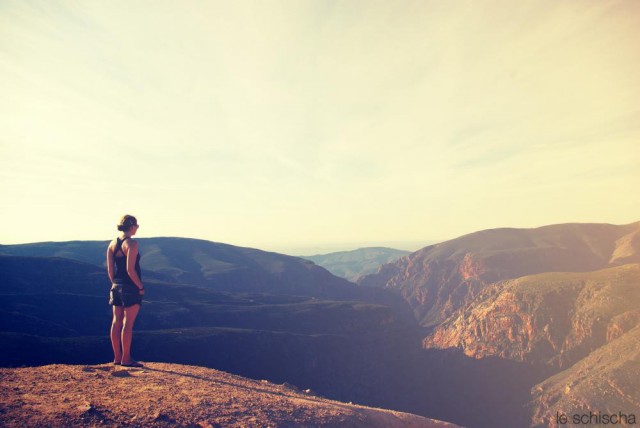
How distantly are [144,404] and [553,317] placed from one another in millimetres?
116833

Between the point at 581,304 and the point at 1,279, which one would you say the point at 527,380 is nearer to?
the point at 581,304

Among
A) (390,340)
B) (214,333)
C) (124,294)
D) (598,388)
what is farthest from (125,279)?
(390,340)

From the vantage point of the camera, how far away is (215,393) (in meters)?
10.9

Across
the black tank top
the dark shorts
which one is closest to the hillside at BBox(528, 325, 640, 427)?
the dark shorts

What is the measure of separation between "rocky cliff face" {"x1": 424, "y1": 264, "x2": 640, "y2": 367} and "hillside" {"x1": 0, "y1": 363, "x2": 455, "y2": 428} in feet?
337

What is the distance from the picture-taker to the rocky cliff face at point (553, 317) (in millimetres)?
92938

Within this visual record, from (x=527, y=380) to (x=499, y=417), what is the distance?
12.0 m

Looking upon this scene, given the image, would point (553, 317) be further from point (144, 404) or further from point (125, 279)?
point (144, 404)

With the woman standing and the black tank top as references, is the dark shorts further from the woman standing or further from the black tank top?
the black tank top

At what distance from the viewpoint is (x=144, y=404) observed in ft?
29.8

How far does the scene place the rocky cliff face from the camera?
92938mm

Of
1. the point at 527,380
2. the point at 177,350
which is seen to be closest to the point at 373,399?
the point at 527,380

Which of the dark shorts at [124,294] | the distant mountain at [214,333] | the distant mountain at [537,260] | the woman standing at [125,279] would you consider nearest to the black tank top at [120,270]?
the woman standing at [125,279]

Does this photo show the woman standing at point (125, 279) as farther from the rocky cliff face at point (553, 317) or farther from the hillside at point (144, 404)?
the rocky cliff face at point (553, 317)
